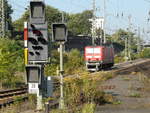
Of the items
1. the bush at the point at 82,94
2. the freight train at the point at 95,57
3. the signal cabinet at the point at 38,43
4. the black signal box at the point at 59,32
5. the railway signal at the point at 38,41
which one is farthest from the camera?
the freight train at the point at 95,57

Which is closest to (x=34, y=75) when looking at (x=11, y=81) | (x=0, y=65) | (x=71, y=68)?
(x=0, y=65)

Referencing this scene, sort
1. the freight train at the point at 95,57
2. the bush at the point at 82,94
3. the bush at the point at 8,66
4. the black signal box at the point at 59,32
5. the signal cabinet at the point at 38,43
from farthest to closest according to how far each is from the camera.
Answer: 1. the freight train at the point at 95,57
2. the bush at the point at 8,66
3. the bush at the point at 82,94
4. the black signal box at the point at 59,32
5. the signal cabinet at the point at 38,43

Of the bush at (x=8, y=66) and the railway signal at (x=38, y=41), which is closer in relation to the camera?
the railway signal at (x=38, y=41)

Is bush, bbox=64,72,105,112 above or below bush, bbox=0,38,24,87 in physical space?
below

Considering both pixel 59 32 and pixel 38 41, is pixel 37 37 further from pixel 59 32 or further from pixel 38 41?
pixel 59 32

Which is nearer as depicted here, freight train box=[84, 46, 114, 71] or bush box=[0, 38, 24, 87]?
bush box=[0, 38, 24, 87]

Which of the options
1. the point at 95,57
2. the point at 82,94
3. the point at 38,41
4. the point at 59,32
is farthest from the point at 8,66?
the point at 95,57

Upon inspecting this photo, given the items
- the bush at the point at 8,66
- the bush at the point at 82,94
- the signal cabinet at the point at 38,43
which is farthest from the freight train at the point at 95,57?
the signal cabinet at the point at 38,43

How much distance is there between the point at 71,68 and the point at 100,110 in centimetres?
3261

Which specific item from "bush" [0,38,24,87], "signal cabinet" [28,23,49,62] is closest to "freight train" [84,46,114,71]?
"bush" [0,38,24,87]

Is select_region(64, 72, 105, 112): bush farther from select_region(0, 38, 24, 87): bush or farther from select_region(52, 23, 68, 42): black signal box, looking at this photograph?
select_region(0, 38, 24, 87): bush

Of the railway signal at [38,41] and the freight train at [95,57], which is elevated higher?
the freight train at [95,57]

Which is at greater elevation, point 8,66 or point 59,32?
point 59,32

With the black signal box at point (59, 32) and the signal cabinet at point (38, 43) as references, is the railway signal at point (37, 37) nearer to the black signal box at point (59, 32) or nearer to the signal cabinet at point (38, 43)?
the signal cabinet at point (38, 43)
